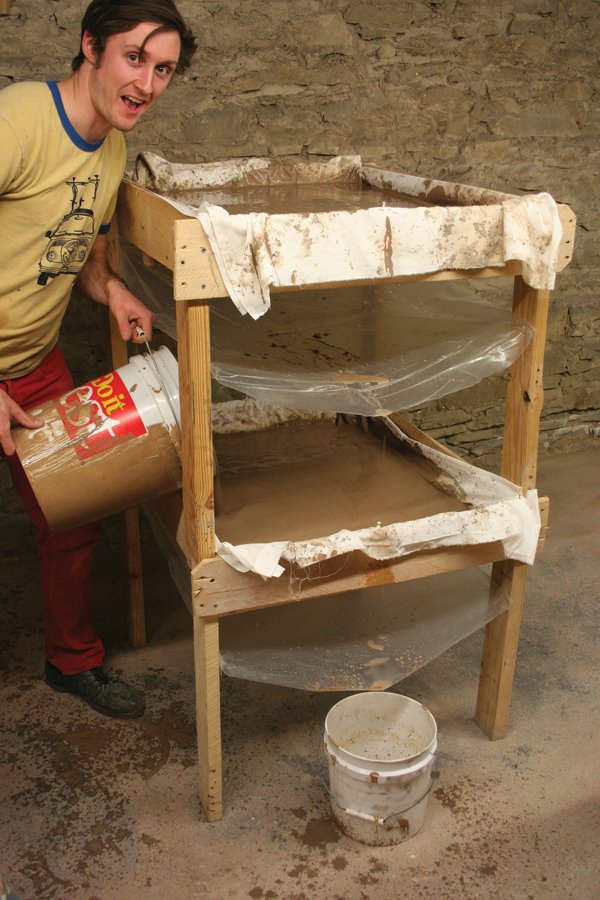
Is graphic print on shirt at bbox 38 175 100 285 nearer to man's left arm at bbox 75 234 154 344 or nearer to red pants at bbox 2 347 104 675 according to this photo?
man's left arm at bbox 75 234 154 344

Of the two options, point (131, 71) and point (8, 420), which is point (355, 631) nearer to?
point (8, 420)

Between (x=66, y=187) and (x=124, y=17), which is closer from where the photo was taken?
(x=124, y=17)

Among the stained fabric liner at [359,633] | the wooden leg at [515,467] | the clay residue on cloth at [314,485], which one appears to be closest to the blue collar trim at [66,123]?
the clay residue on cloth at [314,485]

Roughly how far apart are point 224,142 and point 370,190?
57 centimetres

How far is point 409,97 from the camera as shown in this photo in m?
2.41

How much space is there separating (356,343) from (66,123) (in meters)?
0.74

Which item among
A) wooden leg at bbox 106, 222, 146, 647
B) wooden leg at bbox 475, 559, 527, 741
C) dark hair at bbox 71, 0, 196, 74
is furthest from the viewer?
wooden leg at bbox 106, 222, 146, 647

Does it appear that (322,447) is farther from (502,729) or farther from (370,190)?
(502,729)

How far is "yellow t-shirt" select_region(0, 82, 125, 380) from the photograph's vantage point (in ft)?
4.51

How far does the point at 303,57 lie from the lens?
2217 millimetres

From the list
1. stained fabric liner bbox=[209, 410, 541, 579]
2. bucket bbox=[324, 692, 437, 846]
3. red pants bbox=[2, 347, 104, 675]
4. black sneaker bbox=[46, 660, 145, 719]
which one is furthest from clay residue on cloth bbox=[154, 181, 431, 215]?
black sneaker bbox=[46, 660, 145, 719]

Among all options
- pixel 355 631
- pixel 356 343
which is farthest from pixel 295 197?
pixel 355 631

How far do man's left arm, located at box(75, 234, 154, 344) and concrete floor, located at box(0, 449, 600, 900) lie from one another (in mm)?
930

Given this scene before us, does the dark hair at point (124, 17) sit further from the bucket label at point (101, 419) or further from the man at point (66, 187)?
the bucket label at point (101, 419)
